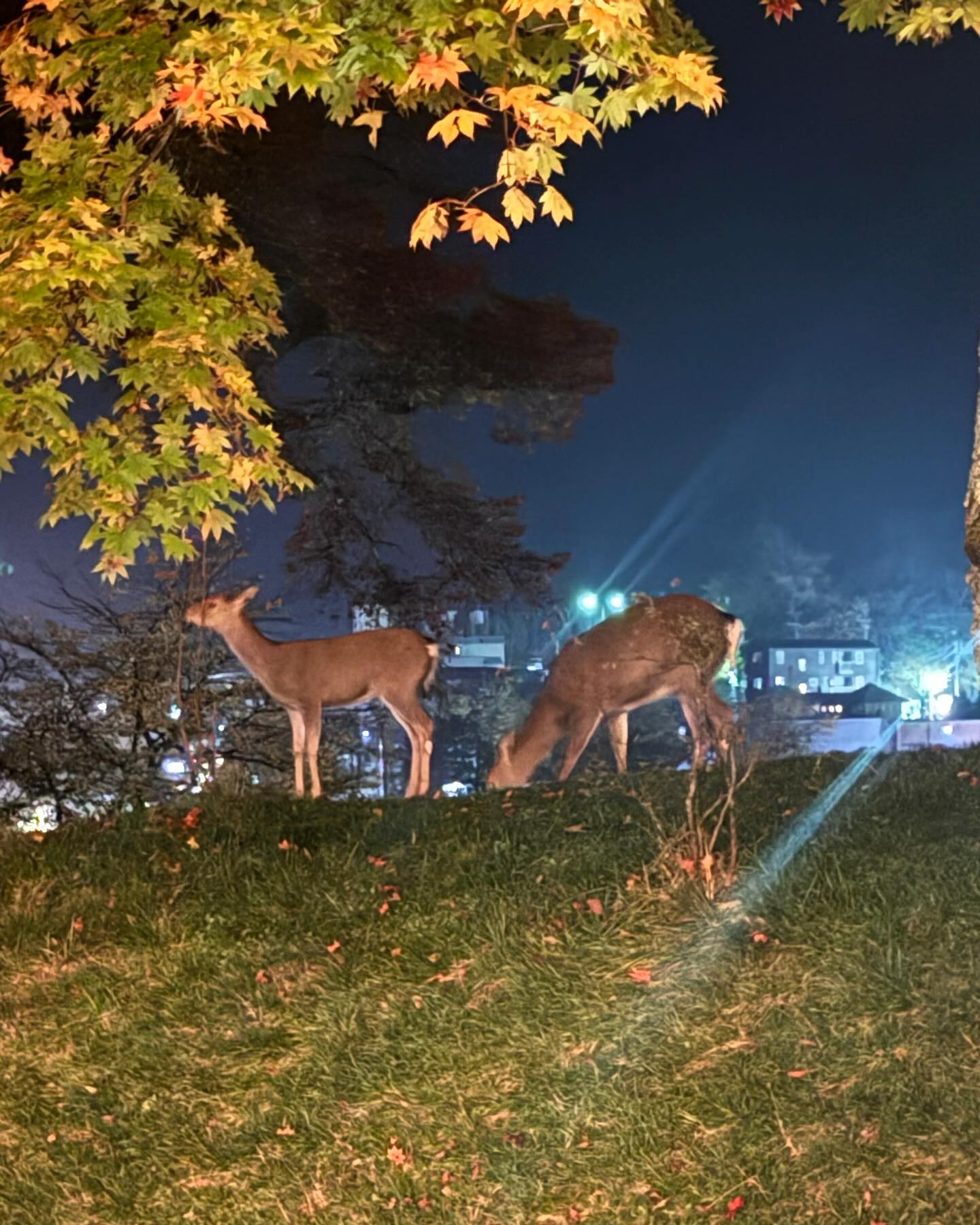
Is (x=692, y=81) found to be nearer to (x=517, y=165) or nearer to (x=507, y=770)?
(x=517, y=165)

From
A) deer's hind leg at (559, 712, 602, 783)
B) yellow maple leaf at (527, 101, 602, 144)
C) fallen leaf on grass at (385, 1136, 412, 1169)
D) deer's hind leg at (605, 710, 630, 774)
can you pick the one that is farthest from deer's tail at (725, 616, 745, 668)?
fallen leaf on grass at (385, 1136, 412, 1169)

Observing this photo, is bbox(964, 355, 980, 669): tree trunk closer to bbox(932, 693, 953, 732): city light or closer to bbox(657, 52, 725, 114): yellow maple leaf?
bbox(657, 52, 725, 114): yellow maple leaf

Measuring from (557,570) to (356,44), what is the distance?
517 inches

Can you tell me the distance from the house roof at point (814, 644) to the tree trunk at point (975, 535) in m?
30.9

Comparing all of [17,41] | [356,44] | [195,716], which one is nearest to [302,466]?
[195,716]

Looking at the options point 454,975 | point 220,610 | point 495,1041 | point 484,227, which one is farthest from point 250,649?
point 495,1041

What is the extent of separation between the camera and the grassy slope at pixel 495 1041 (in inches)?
170

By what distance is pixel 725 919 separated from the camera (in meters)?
5.52

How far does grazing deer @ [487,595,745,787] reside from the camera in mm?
11492

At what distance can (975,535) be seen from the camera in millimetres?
5832

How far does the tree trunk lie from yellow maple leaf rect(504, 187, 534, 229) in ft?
7.08

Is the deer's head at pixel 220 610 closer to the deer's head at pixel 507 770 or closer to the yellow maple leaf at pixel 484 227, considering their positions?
the deer's head at pixel 507 770

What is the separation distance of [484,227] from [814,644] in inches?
1410

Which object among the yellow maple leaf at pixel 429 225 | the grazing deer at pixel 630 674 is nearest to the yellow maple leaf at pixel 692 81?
the yellow maple leaf at pixel 429 225
